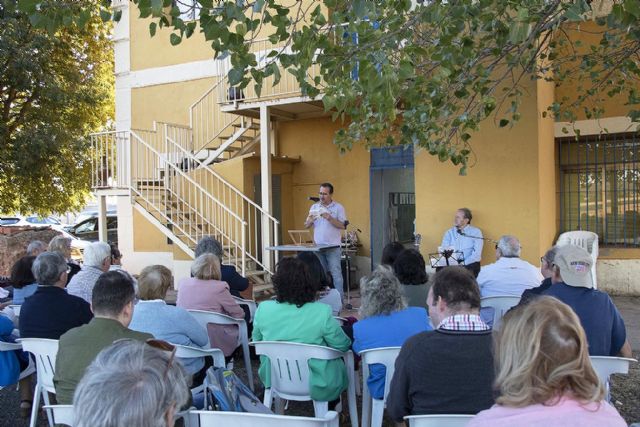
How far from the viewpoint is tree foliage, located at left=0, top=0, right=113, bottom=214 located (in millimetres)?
11898

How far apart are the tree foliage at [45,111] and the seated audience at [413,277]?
958cm

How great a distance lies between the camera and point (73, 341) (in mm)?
2994

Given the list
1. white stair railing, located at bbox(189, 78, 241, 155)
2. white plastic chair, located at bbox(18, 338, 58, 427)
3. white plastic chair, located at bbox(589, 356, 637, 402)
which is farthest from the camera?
white stair railing, located at bbox(189, 78, 241, 155)

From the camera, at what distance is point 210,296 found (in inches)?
190

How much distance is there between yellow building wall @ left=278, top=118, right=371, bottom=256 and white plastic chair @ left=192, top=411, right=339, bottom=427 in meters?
8.14

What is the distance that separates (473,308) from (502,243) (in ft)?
8.45

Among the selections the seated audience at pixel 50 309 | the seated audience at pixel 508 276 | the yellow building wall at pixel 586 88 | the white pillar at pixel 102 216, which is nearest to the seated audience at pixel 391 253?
the seated audience at pixel 508 276

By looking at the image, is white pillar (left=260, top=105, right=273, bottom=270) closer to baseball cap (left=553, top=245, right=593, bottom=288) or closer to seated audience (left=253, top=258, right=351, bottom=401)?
seated audience (left=253, top=258, right=351, bottom=401)

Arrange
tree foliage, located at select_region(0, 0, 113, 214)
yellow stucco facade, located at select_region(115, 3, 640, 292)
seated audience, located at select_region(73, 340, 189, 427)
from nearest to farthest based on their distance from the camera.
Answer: seated audience, located at select_region(73, 340, 189, 427)
yellow stucco facade, located at select_region(115, 3, 640, 292)
tree foliage, located at select_region(0, 0, 113, 214)

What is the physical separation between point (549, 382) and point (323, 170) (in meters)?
9.48

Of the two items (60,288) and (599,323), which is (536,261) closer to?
(599,323)

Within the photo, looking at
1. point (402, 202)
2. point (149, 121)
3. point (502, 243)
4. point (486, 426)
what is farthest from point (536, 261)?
point (149, 121)

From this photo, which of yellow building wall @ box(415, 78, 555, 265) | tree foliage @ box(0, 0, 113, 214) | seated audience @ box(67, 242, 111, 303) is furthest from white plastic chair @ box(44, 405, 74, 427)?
tree foliage @ box(0, 0, 113, 214)

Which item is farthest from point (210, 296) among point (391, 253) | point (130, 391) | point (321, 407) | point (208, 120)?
point (208, 120)
